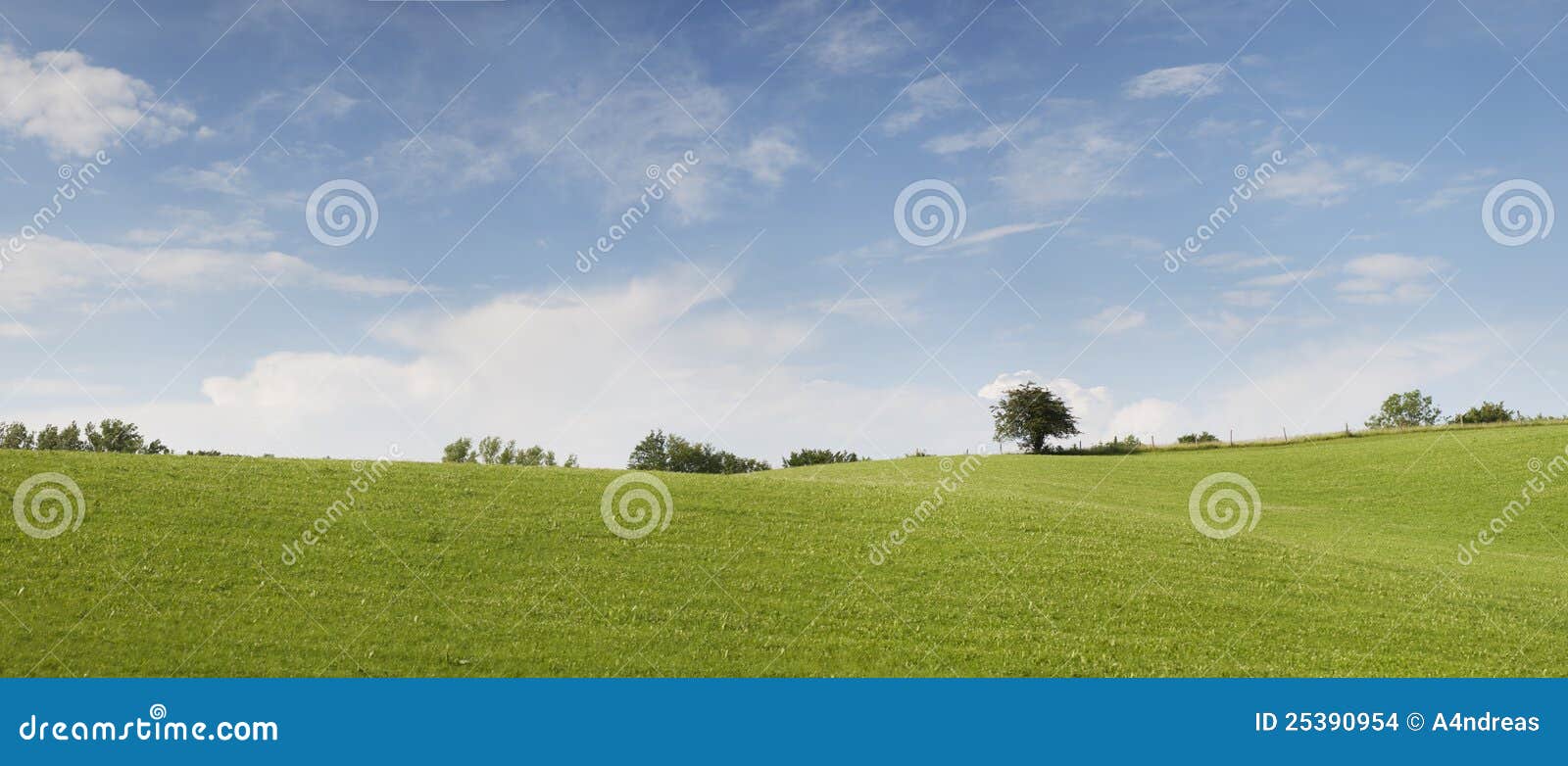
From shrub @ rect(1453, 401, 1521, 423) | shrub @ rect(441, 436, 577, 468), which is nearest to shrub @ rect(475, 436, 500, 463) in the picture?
shrub @ rect(441, 436, 577, 468)

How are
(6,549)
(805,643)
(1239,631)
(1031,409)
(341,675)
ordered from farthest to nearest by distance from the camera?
(1031,409)
(6,549)
(1239,631)
(805,643)
(341,675)

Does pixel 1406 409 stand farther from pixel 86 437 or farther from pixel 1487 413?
pixel 86 437

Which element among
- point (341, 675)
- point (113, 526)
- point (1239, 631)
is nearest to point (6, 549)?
point (113, 526)

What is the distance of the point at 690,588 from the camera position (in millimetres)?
19734

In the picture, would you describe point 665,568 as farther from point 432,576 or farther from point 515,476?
point 515,476

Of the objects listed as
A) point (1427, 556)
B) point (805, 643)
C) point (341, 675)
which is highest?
point (1427, 556)

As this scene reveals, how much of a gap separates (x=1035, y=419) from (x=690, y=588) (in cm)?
7066

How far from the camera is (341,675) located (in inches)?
585

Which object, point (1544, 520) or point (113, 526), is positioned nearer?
point (113, 526)

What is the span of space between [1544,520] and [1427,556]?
47.3 feet

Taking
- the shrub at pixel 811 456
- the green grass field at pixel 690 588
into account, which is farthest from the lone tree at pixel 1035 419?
the green grass field at pixel 690 588

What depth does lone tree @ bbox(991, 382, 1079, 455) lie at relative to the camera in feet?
279

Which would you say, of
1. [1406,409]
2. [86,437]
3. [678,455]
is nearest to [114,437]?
[86,437]

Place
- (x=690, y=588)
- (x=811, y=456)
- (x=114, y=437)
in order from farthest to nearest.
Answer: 1. (x=811, y=456)
2. (x=114, y=437)
3. (x=690, y=588)
